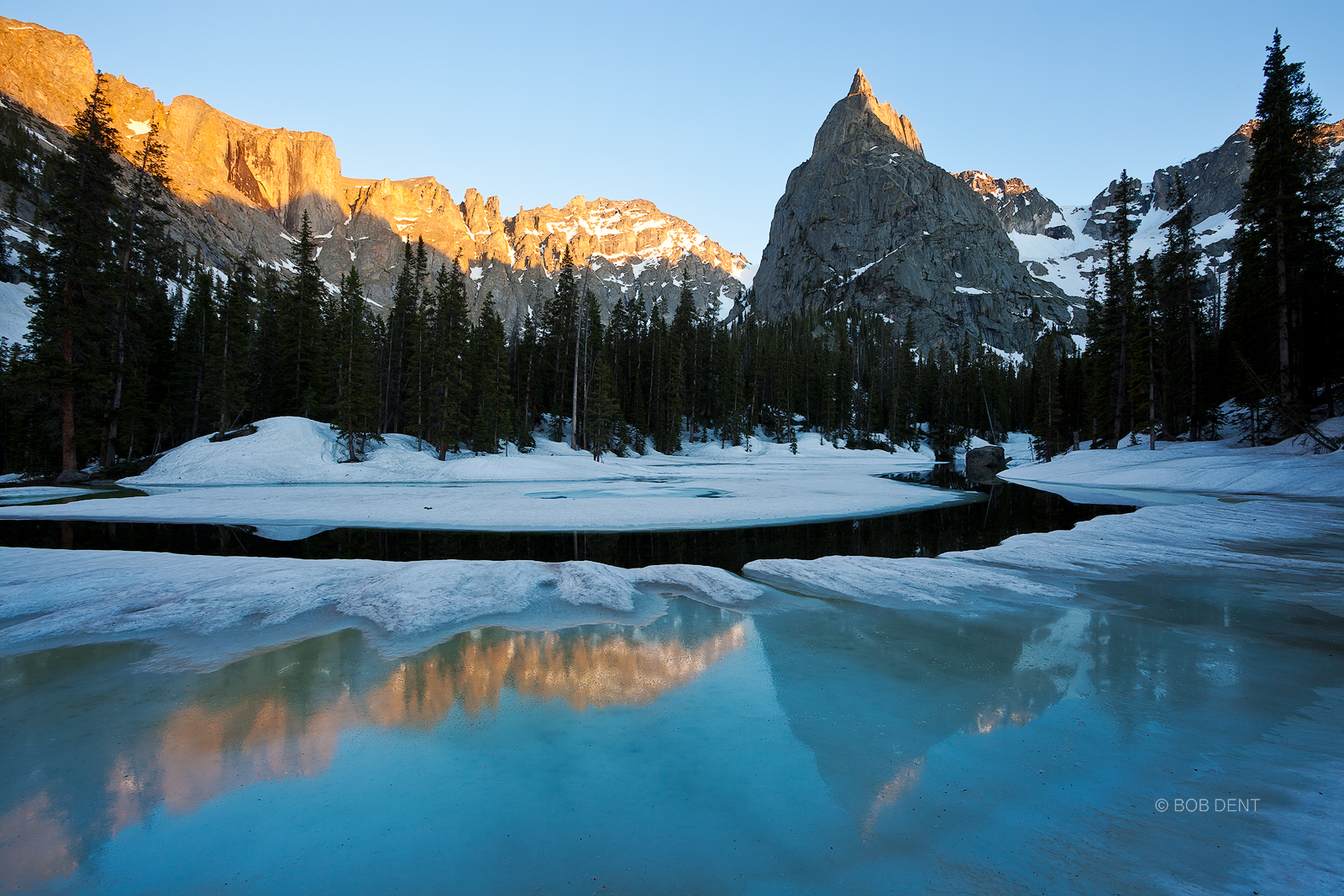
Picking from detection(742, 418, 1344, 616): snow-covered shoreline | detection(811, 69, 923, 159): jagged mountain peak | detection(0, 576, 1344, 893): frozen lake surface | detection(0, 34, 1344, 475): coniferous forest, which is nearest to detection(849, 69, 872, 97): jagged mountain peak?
detection(811, 69, 923, 159): jagged mountain peak

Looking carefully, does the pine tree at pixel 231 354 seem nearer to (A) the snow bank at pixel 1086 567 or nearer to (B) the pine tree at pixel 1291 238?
(A) the snow bank at pixel 1086 567

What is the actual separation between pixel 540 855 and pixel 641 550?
938 cm

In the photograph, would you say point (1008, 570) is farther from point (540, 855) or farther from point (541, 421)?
point (541, 421)

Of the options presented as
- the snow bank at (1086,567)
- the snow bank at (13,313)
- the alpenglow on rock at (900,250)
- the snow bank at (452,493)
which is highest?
the alpenglow on rock at (900,250)

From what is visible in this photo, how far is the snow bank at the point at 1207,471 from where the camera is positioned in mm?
18969

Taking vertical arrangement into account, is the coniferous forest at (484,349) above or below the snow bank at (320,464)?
above

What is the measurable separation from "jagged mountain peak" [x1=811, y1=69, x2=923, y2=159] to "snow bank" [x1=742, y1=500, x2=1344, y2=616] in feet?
559

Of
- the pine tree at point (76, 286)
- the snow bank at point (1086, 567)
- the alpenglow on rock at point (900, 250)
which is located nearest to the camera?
the snow bank at point (1086, 567)

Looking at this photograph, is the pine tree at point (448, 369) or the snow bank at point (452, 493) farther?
the pine tree at point (448, 369)

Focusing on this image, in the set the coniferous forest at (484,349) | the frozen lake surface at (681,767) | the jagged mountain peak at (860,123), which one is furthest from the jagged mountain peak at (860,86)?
the frozen lake surface at (681,767)

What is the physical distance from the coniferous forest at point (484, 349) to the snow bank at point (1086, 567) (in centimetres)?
1328

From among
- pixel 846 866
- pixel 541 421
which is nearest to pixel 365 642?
pixel 846 866

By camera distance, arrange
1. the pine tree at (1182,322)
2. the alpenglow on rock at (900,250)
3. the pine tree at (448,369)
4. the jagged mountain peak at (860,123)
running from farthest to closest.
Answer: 1. the jagged mountain peak at (860,123)
2. the alpenglow on rock at (900,250)
3. the pine tree at (448,369)
4. the pine tree at (1182,322)

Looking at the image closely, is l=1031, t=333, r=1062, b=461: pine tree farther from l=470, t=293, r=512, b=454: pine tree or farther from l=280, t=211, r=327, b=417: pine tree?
l=280, t=211, r=327, b=417: pine tree
